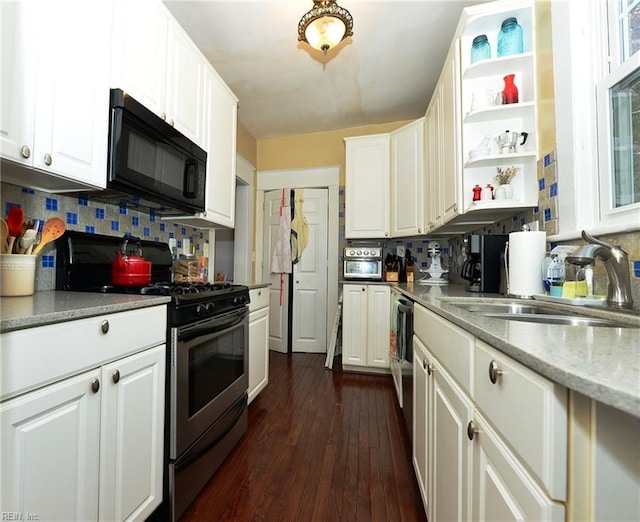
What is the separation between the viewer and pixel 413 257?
3.27 m

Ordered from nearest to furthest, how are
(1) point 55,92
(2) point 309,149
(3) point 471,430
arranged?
(3) point 471,430 < (1) point 55,92 < (2) point 309,149

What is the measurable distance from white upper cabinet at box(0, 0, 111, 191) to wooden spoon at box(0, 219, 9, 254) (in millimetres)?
197

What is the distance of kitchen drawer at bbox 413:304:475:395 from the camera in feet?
2.56

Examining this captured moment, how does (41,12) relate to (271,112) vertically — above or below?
below

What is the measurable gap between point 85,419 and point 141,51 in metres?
1.62

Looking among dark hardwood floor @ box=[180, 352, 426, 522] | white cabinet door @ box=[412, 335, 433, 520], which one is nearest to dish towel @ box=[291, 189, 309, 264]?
dark hardwood floor @ box=[180, 352, 426, 522]

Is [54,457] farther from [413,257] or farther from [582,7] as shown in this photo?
[413,257]

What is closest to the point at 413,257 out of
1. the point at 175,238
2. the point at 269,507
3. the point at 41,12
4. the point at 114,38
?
the point at 175,238

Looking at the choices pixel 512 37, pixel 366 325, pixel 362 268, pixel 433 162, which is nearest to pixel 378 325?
pixel 366 325

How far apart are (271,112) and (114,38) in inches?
81.1

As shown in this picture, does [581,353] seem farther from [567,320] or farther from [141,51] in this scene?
[141,51]

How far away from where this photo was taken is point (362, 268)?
3045 millimetres

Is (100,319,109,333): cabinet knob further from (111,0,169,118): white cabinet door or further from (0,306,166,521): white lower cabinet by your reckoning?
(111,0,169,118): white cabinet door

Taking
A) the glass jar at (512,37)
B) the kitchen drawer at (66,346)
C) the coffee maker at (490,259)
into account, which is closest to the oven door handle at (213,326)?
the kitchen drawer at (66,346)
